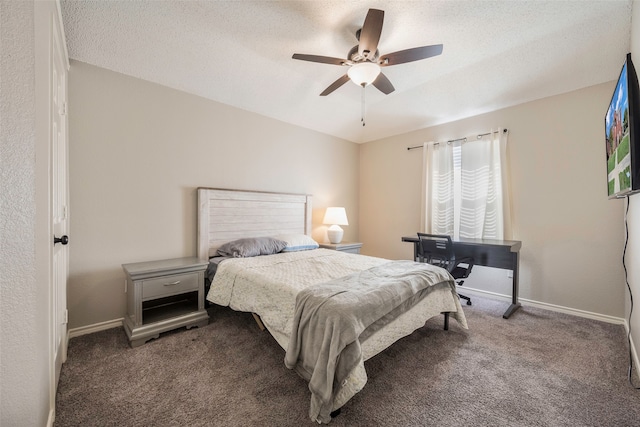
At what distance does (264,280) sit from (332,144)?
3.04 m

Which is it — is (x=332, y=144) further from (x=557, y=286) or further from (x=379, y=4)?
(x=557, y=286)

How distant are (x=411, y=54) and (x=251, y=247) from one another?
2.34 meters

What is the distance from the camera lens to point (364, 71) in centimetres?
198

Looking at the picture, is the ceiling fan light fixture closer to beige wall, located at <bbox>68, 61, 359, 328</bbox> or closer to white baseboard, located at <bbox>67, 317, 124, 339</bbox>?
beige wall, located at <bbox>68, 61, 359, 328</bbox>

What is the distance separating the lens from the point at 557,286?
2830 mm

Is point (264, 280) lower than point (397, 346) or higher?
higher

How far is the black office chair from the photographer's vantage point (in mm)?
2855

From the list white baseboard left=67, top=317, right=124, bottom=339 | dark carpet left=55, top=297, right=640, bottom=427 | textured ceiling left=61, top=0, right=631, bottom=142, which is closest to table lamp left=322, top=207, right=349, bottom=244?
textured ceiling left=61, top=0, right=631, bottom=142

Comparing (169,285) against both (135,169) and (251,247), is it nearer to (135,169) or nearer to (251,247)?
(251,247)

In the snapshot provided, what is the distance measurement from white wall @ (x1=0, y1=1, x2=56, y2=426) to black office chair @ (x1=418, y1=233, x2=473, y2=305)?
3.02 meters

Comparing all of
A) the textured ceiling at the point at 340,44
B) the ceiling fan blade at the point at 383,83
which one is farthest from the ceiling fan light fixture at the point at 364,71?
the textured ceiling at the point at 340,44

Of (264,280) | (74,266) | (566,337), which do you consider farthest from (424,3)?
(74,266)

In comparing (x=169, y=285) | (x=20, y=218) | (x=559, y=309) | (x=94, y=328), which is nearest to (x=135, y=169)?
(x=169, y=285)

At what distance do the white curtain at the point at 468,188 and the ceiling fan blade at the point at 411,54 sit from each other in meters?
1.95
